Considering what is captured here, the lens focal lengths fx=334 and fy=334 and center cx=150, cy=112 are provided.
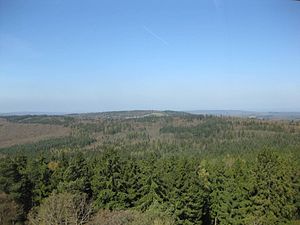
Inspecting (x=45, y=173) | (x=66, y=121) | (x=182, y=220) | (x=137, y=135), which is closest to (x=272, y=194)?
(x=182, y=220)

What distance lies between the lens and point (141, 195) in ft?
27.6

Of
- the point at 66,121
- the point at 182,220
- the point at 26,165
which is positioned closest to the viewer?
the point at 182,220

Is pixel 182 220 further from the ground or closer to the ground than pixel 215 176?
closer to the ground

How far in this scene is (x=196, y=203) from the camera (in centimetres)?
833

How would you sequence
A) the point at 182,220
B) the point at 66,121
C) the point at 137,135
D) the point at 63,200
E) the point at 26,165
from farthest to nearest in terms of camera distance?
1. the point at 66,121
2. the point at 137,135
3. the point at 26,165
4. the point at 182,220
5. the point at 63,200

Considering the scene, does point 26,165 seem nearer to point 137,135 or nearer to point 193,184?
point 193,184

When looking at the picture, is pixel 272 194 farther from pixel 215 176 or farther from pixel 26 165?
pixel 26 165

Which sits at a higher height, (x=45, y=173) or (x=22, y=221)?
(x=45, y=173)

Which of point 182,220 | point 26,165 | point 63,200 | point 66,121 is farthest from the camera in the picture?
point 66,121

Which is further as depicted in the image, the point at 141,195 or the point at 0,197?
the point at 141,195

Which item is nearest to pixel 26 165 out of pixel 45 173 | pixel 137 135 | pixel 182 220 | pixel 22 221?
pixel 45 173

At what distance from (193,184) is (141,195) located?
134cm

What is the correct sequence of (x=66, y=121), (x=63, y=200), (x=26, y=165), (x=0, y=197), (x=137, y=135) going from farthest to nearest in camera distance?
(x=66, y=121), (x=137, y=135), (x=26, y=165), (x=0, y=197), (x=63, y=200)

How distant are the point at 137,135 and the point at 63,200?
144ft
